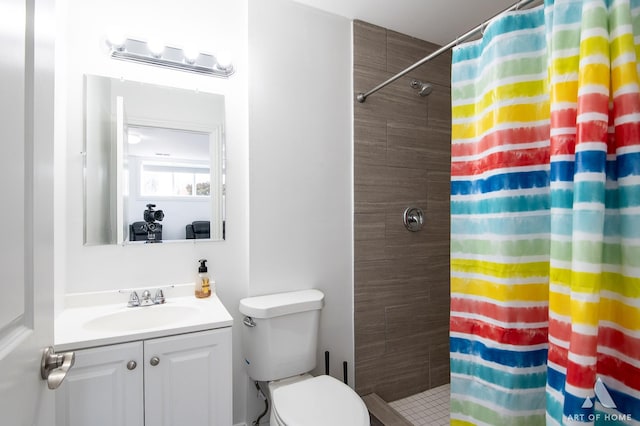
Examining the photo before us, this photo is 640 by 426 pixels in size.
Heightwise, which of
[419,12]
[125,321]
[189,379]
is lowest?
[189,379]

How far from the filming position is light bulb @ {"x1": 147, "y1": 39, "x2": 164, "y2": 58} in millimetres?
1526

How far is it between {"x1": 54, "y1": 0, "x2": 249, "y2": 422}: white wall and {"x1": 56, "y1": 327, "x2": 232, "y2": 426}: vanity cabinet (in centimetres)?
42

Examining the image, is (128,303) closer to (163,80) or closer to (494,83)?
(163,80)

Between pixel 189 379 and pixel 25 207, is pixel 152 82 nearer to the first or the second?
pixel 25 207

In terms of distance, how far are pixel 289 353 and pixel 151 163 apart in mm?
1214

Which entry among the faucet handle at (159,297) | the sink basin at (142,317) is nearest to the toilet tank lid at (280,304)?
the sink basin at (142,317)

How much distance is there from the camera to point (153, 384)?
1.18m

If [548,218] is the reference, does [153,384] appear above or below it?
below

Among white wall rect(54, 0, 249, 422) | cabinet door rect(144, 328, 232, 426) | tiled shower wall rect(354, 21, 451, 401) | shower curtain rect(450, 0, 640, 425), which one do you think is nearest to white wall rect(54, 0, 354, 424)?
white wall rect(54, 0, 249, 422)

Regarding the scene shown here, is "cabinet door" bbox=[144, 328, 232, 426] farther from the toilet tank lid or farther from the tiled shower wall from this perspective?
the tiled shower wall

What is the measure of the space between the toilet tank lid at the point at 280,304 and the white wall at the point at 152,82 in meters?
0.19

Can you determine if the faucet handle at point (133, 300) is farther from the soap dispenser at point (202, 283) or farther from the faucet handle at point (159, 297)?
the soap dispenser at point (202, 283)

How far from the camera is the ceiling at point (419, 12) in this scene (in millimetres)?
1776

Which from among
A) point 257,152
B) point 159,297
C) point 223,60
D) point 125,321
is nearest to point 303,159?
point 257,152
